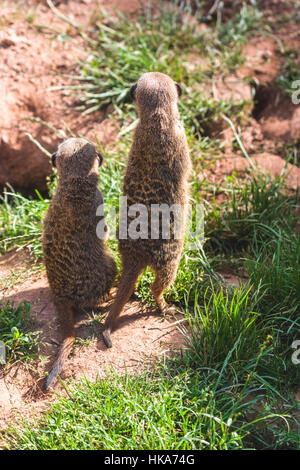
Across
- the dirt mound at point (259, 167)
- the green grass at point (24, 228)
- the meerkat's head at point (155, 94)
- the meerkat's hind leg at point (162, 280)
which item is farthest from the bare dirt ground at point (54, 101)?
the meerkat's head at point (155, 94)

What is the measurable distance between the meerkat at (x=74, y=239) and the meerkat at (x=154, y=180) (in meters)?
0.22

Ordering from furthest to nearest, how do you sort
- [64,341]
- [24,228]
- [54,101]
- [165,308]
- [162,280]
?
[54,101]
[24,228]
[165,308]
[162,280]
[64,341]

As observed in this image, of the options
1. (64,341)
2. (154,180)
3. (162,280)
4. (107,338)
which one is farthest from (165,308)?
(154,180)

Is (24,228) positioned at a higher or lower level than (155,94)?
lower

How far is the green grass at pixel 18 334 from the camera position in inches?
114

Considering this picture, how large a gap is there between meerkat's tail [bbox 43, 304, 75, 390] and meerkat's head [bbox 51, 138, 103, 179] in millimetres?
894

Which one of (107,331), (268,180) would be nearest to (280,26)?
(268,180)

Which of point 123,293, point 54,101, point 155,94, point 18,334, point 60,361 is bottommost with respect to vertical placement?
point 60,361

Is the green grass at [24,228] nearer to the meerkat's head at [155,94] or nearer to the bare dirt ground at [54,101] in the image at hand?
the bare dirt ground at [54,101]

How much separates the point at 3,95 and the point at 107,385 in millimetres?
3211

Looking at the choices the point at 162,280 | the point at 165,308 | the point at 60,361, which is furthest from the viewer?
the point at 165,308

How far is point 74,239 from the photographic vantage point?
117 inches

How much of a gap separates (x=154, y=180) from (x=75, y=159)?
1.89 feet

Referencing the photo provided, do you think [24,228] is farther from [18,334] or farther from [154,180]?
[154,180]
